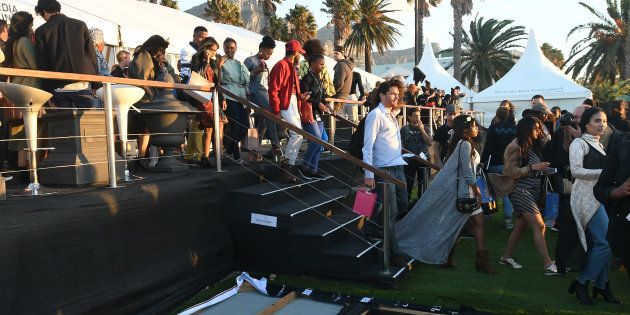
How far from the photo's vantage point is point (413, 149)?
8.57m

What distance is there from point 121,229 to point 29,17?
8.73 feet

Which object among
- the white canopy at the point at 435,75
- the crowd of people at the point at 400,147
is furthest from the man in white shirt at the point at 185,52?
the white canopy at the point at 435,75

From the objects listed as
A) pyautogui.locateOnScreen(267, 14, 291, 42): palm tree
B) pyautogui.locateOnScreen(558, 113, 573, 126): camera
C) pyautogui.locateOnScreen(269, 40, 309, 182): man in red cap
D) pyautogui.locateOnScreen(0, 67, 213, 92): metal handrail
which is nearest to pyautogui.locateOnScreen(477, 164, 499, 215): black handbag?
pyautogui.locateOnScreen(558, 113, 573, 126): camera

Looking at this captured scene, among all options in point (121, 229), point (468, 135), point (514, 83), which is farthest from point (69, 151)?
point (514, 83)

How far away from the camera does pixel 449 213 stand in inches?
240

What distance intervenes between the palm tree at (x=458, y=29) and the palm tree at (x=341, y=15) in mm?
8134

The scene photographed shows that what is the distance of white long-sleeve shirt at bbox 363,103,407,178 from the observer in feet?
19.1

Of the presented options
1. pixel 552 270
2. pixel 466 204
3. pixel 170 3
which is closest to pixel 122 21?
pixel 466 204

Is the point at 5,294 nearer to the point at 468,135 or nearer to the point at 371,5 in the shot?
the point at 468,135

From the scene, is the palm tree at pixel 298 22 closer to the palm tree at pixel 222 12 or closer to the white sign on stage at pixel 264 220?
the palm tree at pixel 222 12

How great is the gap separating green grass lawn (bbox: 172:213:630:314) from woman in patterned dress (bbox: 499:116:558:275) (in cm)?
28

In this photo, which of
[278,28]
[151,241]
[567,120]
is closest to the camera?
[151,241]

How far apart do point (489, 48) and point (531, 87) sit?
19327mm

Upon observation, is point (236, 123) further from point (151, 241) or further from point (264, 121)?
point (151, 241)
